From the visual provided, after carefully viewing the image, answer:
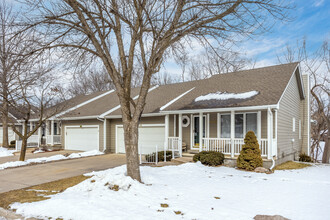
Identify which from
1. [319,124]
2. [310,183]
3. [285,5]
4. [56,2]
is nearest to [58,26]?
[56,2]

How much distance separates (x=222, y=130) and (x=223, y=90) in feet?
7.55

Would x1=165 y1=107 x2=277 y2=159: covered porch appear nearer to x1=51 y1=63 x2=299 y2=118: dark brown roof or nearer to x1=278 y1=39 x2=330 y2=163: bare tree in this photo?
x1=51 y1=63 x2=299 y2=118: dark brown roof

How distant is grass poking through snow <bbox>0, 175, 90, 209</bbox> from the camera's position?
19.1 feet

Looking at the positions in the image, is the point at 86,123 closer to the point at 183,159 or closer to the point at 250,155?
the point at 183,159

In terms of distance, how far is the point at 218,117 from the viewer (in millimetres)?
11820

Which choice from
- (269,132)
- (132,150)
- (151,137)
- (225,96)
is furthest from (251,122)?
(132,150)

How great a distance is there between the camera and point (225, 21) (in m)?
6.82

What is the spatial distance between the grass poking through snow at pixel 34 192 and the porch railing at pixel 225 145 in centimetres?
619

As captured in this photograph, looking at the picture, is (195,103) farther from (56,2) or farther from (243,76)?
(56,2)

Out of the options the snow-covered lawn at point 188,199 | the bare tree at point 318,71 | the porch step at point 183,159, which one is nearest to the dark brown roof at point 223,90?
the porch step at point 183,159

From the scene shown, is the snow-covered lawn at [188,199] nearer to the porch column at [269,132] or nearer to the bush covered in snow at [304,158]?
the porch column at [269,132]

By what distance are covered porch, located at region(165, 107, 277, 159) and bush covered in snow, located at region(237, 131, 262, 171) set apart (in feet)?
2.35

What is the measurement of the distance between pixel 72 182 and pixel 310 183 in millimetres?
7662

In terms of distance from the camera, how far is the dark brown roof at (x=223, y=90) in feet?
35.4
